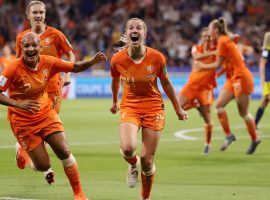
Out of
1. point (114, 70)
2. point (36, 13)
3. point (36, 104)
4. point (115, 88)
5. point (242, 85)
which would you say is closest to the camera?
point (36, 104)

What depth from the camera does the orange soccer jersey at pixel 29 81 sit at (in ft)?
35.3

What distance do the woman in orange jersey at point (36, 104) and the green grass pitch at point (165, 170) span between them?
720 mm

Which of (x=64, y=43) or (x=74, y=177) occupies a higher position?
(x=64, y=43)

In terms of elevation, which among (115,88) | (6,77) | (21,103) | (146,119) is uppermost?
(6,77)

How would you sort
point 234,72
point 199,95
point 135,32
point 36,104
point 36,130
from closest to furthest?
point 36,104, point 36,130, point 135,32, point 234,72, point 199,95

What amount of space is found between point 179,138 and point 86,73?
1440cm

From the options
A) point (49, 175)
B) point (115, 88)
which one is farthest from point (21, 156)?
point (115, 88)

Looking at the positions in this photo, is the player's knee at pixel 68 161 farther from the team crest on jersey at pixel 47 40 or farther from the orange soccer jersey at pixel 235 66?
the orange soccer jersey at pixel 235 66

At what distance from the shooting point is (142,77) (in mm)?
11336

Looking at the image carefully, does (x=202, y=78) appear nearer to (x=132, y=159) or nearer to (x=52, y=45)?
(x=52, y=45)

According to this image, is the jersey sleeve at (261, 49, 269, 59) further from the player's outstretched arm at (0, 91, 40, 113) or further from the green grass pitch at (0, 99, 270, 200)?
the player's outstretched arm at (0, 91, 40, 113)

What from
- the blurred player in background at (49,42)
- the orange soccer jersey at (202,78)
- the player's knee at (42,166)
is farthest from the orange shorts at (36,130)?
the orange soccer jersey at (202,78)

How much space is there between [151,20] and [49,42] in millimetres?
23558

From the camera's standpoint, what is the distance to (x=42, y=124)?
1091cm
